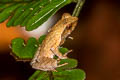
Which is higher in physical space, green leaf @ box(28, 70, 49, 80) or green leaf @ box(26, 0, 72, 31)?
green leaf @ box(26, 0, 72, 31)

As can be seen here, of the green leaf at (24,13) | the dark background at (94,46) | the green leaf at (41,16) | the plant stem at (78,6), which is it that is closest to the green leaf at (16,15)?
the green leaf at (24,13)

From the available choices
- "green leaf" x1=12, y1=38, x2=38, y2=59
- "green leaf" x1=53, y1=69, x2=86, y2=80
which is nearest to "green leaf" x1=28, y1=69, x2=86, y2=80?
"green leaf" x1=53, y1=69, x2=86, y2=80

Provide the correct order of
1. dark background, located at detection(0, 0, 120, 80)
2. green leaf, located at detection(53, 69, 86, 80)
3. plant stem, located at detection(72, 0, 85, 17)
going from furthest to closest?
dark background, located at detection(0, 0, 120, 80)
plant stem, located at detection(72, 0, 85, 17)
green leaf, located at detection(53, 69, 86, 80)

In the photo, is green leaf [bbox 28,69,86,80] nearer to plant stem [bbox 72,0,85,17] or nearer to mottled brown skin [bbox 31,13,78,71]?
mottled brown skin [bbox 31,13,78,71]

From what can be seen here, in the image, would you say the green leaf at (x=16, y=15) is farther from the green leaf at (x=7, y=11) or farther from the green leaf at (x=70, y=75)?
the green leaf at (x=70, y=75)

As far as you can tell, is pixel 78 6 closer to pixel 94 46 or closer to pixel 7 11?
pixel 7 11

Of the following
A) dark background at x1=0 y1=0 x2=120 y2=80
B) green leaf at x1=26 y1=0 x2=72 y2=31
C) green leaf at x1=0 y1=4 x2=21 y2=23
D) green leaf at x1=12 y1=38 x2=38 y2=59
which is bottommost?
dark background at x1=0 y1=0 x2=120 y2=80
